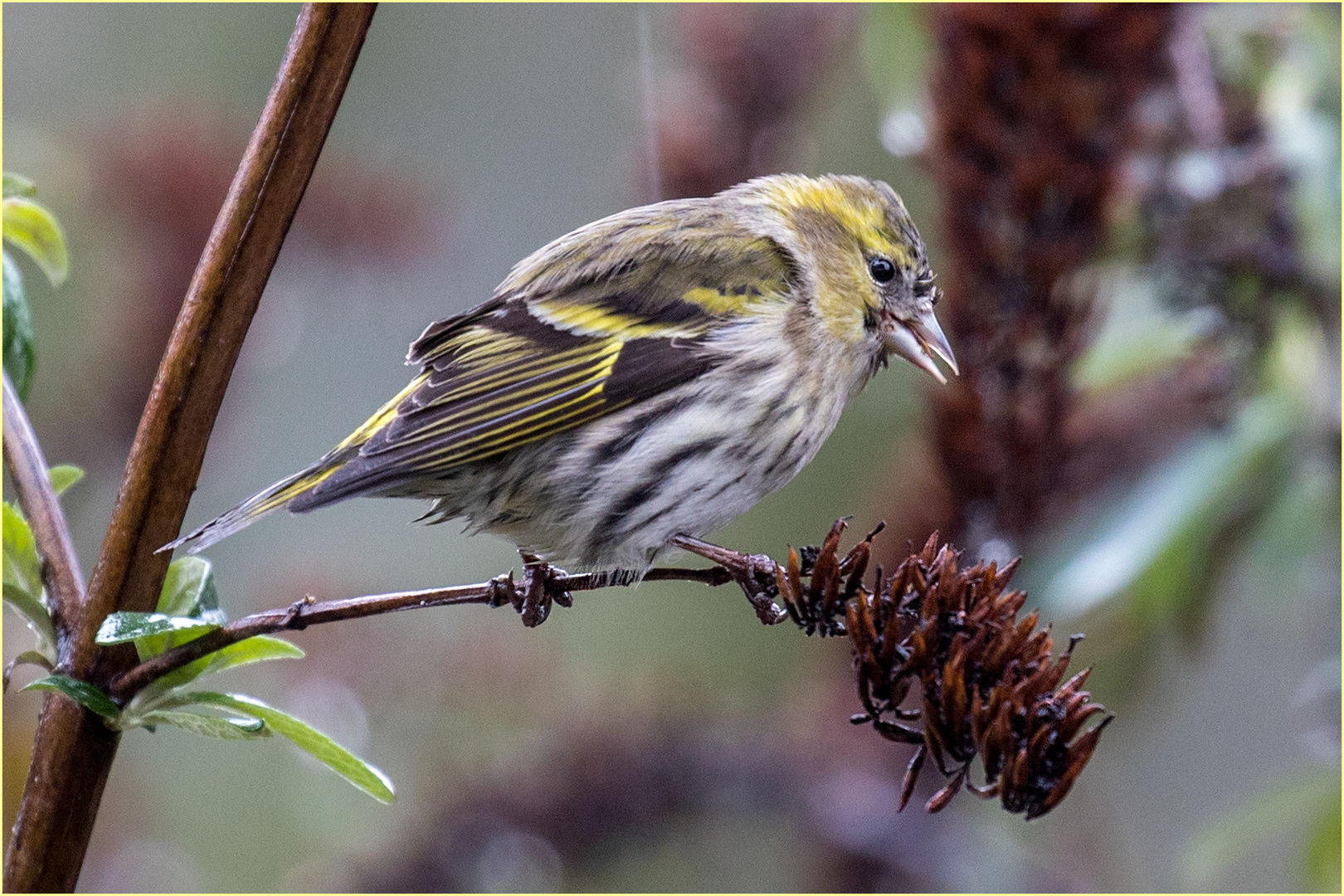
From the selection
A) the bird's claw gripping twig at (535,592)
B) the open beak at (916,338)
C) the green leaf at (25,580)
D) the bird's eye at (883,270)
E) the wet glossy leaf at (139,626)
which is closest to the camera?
the wet glossy leaf at (139,626)

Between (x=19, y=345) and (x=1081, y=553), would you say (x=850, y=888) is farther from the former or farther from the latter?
(x=19, y=345)

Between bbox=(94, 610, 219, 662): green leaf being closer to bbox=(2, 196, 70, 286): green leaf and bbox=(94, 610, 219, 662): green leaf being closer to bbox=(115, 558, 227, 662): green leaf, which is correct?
bbox=(115, 558, 227, 662): green leaf

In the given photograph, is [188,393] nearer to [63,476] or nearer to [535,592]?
[63,476]

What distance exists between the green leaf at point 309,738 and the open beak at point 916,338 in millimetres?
939

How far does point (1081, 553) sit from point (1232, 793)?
2613mm

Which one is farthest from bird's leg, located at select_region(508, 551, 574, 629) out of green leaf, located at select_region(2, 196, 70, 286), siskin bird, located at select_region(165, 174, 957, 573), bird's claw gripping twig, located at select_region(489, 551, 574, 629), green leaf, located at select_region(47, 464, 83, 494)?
green leaf, located at select_region(2, 196, 70, 286)

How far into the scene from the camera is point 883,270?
1873 millimetres

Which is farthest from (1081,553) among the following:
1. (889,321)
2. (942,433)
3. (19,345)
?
(19,345)

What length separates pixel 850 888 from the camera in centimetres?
258

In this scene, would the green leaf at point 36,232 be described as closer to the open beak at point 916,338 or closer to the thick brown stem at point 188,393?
the thick brown stem at point 188,393

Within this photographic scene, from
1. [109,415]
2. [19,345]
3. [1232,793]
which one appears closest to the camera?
[19,345]

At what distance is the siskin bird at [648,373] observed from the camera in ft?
5.12

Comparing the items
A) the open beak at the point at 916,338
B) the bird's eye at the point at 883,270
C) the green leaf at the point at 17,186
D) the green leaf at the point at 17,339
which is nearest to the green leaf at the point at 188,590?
the green leaf at the point at 17,339

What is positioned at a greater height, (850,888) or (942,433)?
(942,433)
